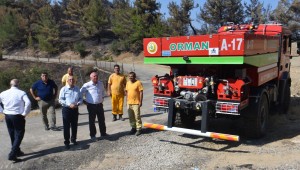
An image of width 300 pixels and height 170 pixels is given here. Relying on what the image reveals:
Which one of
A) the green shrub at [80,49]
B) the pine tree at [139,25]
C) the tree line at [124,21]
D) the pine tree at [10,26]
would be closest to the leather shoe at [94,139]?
the tree line at [124,21]

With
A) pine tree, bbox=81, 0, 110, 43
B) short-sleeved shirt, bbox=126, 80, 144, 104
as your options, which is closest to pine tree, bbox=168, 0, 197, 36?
pine tree, bbox=81, 0, 110, 43

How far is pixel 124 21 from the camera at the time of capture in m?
52.7

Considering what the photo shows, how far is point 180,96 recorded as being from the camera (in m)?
8.18

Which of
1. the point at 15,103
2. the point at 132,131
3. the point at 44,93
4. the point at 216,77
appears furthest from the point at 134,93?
the point at 15,103

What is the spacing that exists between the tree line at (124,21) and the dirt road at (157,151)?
32244 millimetres

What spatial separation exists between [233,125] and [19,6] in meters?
73.4

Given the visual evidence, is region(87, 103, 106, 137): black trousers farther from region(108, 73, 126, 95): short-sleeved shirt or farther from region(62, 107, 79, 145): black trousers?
region(108, 73, 126, 95): short-sleeved shirt

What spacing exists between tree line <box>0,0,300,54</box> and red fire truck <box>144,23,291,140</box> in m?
32.0

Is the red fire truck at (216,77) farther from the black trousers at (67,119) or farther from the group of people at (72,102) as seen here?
the black trousers at (67,119)

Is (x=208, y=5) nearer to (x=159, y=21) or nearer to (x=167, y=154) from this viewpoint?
(x=159, y=21)

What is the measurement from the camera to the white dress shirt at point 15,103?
6.90m

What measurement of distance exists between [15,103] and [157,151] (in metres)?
3.05

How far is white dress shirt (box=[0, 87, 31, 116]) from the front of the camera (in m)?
6.90

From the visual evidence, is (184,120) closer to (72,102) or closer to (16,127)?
(72,102)
